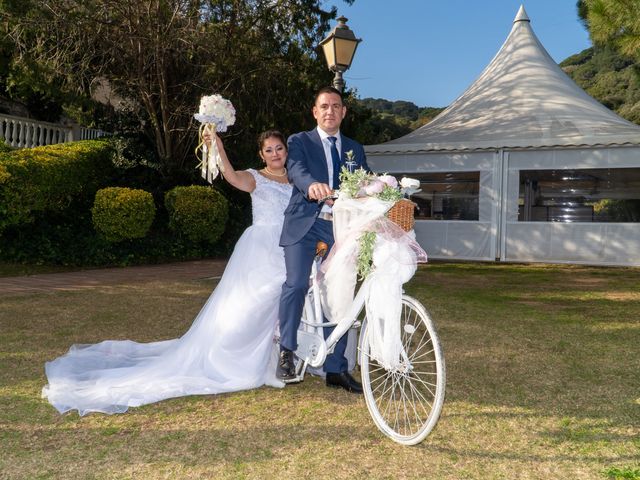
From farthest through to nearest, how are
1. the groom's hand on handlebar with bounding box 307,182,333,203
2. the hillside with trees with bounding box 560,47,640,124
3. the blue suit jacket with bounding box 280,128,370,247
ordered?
the hillside with trees with bounding box 560,47,640,124
the blue suit jacket with bounding box 280,128,370,247
the groom's hand on handlebar with bounding box 307,182,333,203

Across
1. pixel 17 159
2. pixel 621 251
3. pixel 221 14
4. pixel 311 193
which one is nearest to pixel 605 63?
pixel 621 251

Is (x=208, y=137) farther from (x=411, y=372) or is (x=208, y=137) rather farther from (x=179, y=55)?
(x=179, y=55)

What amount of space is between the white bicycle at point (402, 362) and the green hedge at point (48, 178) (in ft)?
25.9

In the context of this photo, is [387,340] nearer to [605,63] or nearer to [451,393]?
[451,393]

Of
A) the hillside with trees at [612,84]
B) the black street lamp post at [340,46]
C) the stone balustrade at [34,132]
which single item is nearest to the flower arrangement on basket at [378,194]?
the black street lamp post at [340,46]

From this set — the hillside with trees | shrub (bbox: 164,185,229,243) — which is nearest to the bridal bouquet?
shrub (bbox: 164,185,229,243)

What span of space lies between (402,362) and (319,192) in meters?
1.07

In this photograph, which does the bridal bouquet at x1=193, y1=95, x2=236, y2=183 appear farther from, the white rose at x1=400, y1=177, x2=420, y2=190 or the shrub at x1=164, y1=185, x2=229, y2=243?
the shrub at x1=164, y1=185, x2=229, y2=243

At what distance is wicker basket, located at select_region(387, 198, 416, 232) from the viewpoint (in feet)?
10.1

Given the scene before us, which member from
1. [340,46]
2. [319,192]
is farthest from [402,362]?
[340,46]

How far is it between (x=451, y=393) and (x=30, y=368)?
3138 mm

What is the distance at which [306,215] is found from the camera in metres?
3.75

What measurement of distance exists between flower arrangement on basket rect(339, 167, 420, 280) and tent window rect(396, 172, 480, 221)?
11.5 meters

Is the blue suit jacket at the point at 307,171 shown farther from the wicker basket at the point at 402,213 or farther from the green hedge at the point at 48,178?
the green hedge at the point at 48,178
